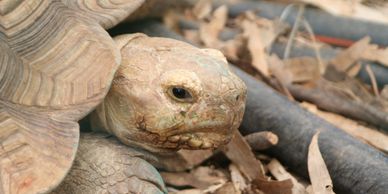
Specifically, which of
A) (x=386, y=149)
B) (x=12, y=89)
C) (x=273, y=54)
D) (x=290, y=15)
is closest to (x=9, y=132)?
(x=12, y=89)

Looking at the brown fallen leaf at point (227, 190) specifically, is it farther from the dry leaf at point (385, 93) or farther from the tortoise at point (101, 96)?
the dry leaf at point (385, 93)

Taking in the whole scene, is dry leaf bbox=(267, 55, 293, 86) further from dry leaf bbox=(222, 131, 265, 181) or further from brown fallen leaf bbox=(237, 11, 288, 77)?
dry leaf bbox=(222, 131, 265, 181)

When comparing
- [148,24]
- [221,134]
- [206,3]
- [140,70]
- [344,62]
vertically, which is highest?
[140,70]

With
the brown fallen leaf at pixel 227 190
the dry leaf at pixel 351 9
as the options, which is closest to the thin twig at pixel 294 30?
the dry leaf at pixel 351 9

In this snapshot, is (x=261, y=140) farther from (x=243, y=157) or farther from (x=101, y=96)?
(x=101, y=96)

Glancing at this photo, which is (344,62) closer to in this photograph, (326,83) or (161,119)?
(326,83)

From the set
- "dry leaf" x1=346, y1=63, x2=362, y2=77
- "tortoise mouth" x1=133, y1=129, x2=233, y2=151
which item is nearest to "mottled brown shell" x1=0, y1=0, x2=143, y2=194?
"tortoise mouth" x1=133, y1=129, x2=233, y2=151

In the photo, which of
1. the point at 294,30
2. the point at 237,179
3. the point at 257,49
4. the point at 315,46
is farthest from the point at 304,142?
the point at 294,30
